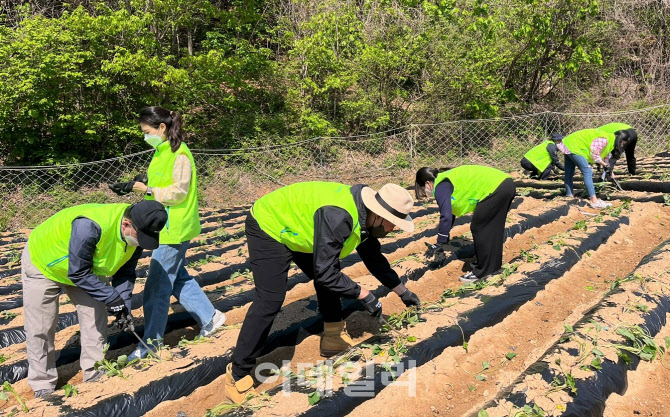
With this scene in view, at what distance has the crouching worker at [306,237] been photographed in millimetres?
2592

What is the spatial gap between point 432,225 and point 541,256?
188cm

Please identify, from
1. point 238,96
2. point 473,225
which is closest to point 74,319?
point 473,225

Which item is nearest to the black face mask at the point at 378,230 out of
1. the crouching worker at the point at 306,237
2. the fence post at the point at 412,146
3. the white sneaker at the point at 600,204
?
the crouching worker at the point at 306,237

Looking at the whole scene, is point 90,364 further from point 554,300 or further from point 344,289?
point 554,300

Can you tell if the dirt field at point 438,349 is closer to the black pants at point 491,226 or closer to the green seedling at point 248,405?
the green seedling at point 248,405

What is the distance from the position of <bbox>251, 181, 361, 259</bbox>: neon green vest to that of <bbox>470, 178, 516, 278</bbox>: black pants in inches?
76.7

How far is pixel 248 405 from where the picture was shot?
269 centimetres

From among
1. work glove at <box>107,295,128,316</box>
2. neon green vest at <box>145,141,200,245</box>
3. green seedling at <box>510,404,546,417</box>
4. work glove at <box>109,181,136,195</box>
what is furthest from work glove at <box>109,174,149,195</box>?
green seedling at <box>510,404,546,417</box>

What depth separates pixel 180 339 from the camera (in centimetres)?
373

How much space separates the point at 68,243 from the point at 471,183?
3193mm

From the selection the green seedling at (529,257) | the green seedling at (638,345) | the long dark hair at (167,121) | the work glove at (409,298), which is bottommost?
the green seedling at (529,257)

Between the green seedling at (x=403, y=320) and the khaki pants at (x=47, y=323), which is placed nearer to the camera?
the khaki pants at (x=47, y=323)

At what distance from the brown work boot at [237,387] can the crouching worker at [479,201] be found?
2169mm

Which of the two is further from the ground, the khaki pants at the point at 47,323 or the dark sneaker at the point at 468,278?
the khaki pants at the point at 47,323
